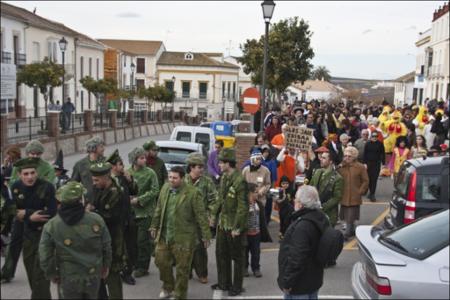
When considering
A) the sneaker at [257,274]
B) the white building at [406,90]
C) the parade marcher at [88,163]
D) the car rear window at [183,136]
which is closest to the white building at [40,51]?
the car rear window at [183,136]

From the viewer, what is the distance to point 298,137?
447 inches

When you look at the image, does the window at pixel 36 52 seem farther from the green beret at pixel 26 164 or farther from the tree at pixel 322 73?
the tree at pixel 322 73

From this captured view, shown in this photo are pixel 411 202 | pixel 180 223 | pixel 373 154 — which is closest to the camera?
pixel 180 223

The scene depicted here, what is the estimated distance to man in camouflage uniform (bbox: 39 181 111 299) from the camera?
4.94 m

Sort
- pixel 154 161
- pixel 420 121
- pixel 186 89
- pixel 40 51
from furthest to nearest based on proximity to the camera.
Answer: pixel 186 89 < pixel 40 51 < pixel 420 121 < pixel 154 161

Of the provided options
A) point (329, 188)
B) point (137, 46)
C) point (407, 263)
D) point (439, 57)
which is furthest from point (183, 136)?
point (137, 46)

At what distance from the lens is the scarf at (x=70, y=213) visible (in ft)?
16.2

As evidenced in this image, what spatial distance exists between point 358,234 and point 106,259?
2.62 m

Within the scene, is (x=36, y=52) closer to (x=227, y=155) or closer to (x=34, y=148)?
(x=34, y=148)

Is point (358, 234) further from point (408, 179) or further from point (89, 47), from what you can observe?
point (89, 47)

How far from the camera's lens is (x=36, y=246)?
6.24 meters

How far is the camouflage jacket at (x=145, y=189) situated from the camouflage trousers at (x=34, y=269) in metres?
1.63

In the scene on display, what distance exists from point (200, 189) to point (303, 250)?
9.60 feet

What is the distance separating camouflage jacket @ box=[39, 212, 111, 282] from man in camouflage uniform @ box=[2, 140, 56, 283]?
1.85 m
